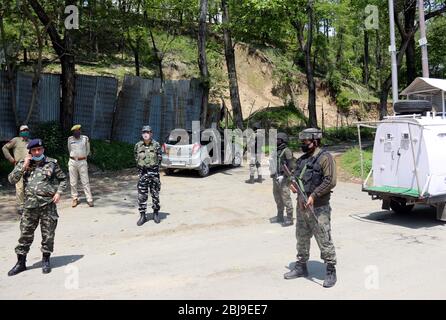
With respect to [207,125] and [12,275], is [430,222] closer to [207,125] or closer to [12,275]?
[12,275]

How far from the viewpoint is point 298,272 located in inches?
233

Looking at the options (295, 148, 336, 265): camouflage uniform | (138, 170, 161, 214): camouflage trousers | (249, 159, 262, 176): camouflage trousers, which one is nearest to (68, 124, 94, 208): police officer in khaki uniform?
(138, 170, 161, 214): camouflage trousers

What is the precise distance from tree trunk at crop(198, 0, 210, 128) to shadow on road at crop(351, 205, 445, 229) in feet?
37.1

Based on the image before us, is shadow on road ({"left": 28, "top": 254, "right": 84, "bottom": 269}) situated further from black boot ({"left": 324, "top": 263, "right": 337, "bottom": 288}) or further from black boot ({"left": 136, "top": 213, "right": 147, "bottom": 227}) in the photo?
black boot ({"left": 324, "top": 263, "right": 337, "bottom": 288})

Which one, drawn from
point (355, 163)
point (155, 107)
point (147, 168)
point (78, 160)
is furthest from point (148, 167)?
point (155, 107)

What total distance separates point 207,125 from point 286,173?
13.5 metres

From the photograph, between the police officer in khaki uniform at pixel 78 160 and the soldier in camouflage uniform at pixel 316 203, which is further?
the police officer in khaki uniform at pixel 78 160

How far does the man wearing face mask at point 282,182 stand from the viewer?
8.64 meters

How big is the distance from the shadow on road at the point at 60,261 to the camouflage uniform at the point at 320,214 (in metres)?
3.30

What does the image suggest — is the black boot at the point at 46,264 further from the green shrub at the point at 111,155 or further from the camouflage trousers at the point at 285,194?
the green shrub at the point at 111,155

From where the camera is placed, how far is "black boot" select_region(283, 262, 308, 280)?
5867mm

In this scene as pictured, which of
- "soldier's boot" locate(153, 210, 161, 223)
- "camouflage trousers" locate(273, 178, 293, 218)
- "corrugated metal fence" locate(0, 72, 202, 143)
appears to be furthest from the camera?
"corrugated metal fence" locate(0, 72, 202, 143)

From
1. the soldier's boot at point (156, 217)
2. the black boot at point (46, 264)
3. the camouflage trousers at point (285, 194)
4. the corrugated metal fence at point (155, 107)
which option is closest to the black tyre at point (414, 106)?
the camouflage trousers at point (285, 194)
